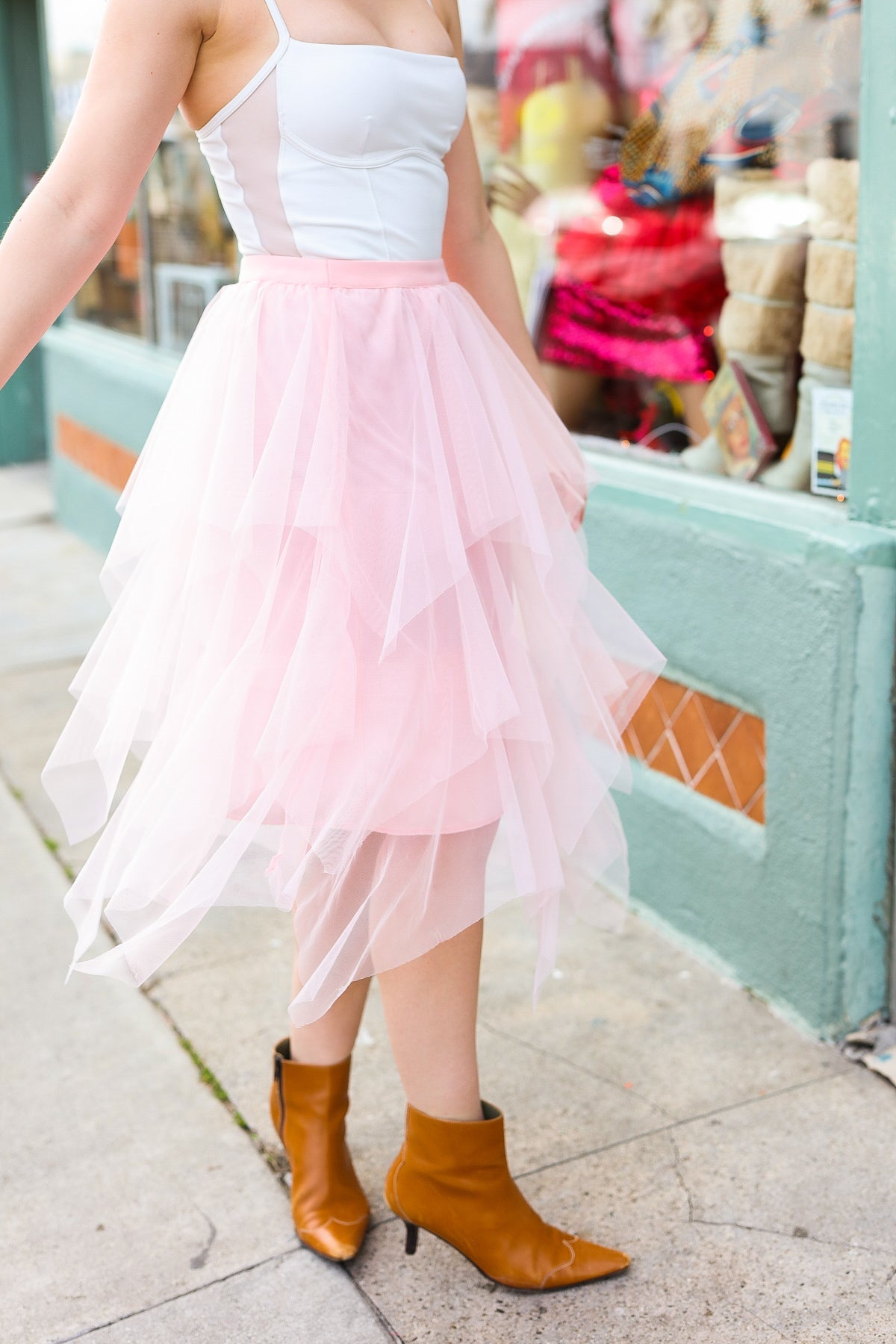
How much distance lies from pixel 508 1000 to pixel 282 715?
127 cm

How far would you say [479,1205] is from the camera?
1862 mm

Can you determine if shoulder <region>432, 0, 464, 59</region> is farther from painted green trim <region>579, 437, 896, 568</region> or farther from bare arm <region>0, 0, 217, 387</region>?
painted green trim <region>579, 437, 896, 568</region>

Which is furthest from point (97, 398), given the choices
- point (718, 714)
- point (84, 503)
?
point (718, 714)

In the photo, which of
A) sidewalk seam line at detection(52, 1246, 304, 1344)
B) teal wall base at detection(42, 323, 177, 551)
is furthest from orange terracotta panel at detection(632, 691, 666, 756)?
teal wall base at detection(42, 323, 177, 551)

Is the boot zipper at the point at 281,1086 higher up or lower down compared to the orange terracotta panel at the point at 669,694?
lower down

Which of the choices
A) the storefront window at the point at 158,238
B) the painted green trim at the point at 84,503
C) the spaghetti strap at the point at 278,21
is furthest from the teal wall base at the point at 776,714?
the painted green trim at the point at 84,503

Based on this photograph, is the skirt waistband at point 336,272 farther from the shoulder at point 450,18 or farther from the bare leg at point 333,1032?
the bare leg at point 333,1032

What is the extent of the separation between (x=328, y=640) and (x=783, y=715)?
46.1 inches

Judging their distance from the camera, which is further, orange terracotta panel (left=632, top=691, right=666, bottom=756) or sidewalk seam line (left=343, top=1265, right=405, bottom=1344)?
orange terracotta panel (left=632, top=691, right=666, bottom=756)

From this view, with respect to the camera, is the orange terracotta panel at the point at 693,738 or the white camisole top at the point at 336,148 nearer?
the white camisole top at the point at 336,148

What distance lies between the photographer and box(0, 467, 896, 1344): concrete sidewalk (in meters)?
1.90

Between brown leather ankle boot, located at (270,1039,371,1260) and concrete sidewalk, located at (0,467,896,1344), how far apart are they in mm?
49

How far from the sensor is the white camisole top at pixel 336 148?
159cm

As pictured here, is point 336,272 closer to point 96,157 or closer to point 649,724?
point 96,157
